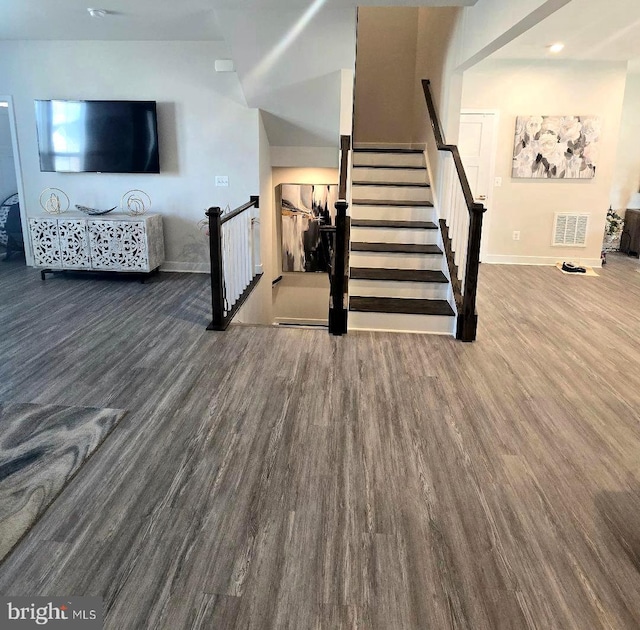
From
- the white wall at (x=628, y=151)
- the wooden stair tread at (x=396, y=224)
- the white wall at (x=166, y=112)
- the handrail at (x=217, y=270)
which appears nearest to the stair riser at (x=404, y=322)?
the handrail at (x=217, y=270)

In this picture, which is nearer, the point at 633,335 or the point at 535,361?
the point at 535,361

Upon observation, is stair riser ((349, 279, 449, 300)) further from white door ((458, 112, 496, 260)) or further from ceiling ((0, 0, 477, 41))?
white door ((458, 112, 496, 260))

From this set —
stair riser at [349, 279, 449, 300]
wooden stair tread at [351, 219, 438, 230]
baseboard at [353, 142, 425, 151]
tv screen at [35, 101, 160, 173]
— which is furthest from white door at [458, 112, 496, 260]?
tv screen at [35, 101, 160, 173]

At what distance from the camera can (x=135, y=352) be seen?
3924mm

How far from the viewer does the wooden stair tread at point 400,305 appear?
4418mm

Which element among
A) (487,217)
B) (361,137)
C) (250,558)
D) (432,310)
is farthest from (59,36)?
(250,558)

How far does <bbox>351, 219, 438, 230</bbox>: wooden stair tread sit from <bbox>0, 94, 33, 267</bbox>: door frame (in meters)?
4.03

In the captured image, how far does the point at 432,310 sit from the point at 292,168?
140 inches

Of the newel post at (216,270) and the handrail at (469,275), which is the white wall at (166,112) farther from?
the handrail at (469,275)

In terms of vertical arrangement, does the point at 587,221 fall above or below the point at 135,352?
above

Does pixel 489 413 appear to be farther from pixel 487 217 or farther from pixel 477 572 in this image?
pixel 487 217

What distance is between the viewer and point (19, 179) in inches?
254

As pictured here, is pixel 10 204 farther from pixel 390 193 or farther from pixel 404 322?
pixel 404 322

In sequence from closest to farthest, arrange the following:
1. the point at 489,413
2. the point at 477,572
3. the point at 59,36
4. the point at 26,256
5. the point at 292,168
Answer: the point at 477,572, the point at 489,413, the point at 59,36, the point at 26,256, the point at 292,168
